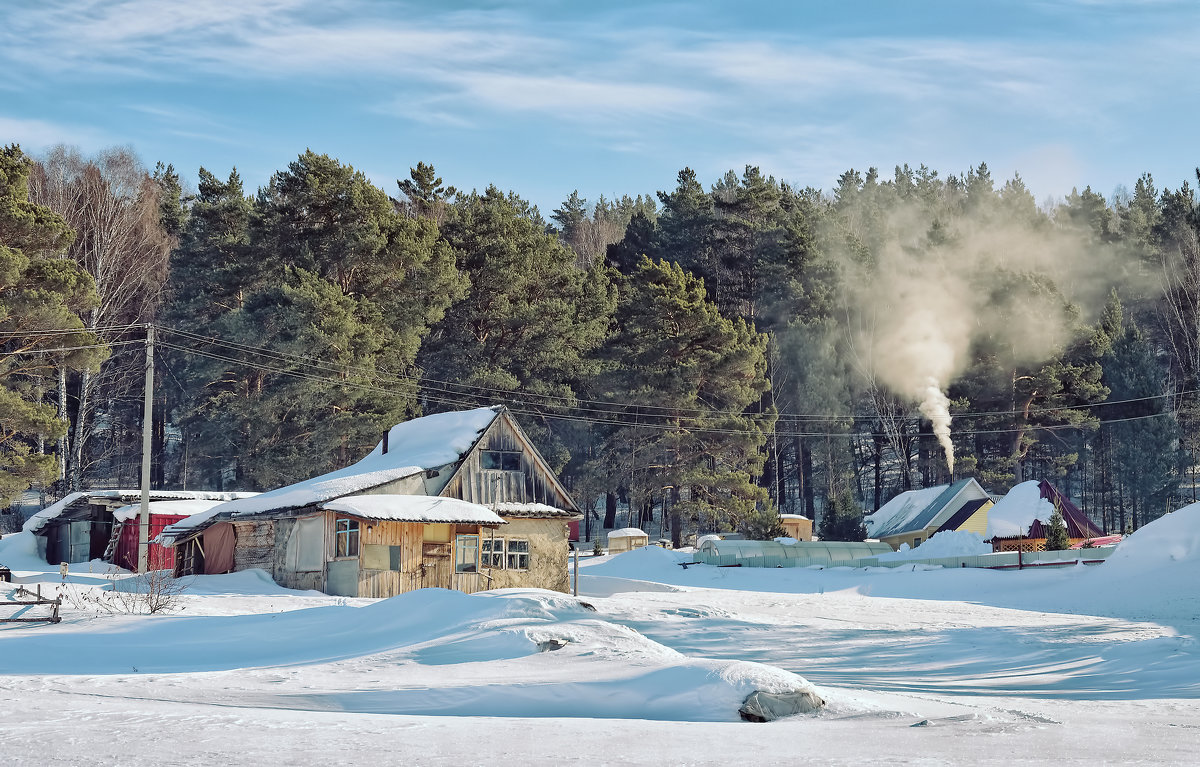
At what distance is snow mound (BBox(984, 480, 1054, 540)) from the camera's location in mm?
54844

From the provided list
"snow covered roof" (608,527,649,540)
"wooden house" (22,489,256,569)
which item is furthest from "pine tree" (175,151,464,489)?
"snow covered roof" (608,527,649,540)

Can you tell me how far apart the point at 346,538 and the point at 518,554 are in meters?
6.12

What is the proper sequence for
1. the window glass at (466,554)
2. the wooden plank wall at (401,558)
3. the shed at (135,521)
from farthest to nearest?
the shed at (135,521)
the window glass at (466,554)
the wooden plank wall at (401,558)

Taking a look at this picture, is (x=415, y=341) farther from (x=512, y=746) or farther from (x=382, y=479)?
(x=512, y=746)

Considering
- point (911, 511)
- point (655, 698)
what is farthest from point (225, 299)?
point (655, 698)

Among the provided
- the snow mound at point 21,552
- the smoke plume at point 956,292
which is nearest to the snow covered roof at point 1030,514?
the smoke plume at point 956,292

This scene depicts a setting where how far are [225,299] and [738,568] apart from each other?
34.9 metres

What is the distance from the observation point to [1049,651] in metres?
20.6

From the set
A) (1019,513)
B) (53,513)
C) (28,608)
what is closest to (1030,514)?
(1019,513)

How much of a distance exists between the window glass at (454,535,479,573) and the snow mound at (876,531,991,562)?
21.7m

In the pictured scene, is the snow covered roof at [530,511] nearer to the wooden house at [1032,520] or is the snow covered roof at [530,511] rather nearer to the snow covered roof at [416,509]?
the snow covered roof at [416,509]

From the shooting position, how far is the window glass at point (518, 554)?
37.2m

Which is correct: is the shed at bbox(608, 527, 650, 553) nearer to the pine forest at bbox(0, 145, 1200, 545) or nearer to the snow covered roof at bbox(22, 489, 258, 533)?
the pine forest at bbox(0, 145, 1200, 545)

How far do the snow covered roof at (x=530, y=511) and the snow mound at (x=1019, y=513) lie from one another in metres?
26.3
